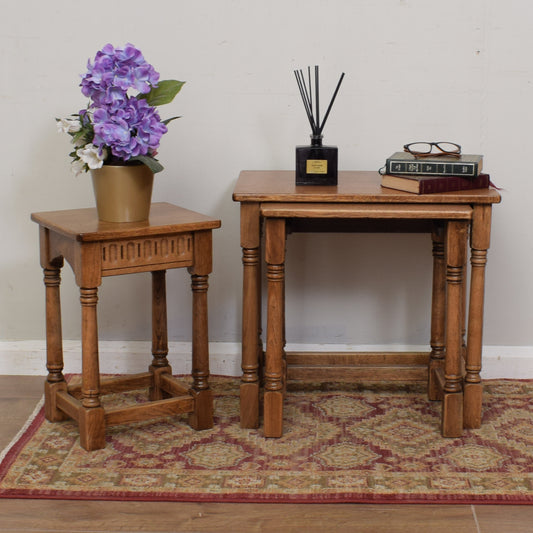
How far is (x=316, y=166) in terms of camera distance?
8.14 ft

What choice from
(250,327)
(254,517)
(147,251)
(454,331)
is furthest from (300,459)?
(147,251)

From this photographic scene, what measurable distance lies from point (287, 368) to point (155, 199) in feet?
2.50

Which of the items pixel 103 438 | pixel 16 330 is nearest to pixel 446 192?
pixel 103 438

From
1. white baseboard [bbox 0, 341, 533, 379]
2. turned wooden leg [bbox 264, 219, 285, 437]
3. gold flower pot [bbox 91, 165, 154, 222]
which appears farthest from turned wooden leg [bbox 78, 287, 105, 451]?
white baseboard [bbox 0, 341, 533, 379]

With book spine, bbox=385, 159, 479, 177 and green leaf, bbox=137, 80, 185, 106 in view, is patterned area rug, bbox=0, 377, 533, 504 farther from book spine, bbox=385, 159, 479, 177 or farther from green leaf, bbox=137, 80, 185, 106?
green leaf, bbox=137, 80, 185, 106

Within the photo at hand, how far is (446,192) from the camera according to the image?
7.72 ft

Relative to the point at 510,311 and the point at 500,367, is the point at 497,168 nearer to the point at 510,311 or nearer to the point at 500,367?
the point at 510,311

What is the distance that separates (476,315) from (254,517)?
88cm

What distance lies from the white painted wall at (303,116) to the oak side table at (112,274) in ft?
1.28

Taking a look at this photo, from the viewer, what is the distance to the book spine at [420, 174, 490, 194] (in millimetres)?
2322

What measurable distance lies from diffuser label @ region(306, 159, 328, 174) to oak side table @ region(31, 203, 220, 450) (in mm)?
332

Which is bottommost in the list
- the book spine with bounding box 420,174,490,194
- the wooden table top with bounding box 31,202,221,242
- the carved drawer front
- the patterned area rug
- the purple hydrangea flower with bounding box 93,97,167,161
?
the patterned area rug

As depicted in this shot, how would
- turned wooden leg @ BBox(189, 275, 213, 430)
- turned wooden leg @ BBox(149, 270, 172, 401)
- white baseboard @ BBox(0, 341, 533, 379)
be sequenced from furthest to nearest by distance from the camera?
white baseboard @ BBox(0, 341, 533, 379) → turned wooden leg @ BBox(149, 270, 172, 401) → turned wooden leg @ BBox(189, 275, 213, 430)

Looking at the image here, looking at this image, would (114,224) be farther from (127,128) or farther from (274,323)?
(274,323)
